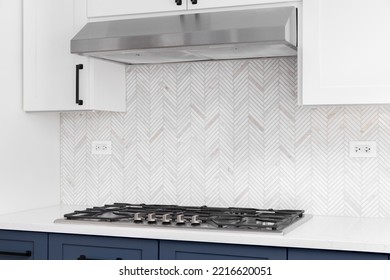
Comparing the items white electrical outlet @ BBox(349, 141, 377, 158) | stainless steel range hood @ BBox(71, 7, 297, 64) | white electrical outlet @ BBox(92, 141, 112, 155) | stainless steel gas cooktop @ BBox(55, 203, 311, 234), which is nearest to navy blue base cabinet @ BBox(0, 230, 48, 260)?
stainless steel gas cooktop @ BBox(55, 203, 311, 234)

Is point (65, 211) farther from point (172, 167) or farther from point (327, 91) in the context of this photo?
point (327, 91)

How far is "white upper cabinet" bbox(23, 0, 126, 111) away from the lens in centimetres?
296

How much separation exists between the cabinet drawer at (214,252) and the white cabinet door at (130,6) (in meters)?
1.06

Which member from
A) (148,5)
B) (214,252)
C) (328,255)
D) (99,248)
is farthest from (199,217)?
(148,5)

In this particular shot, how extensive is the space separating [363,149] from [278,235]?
76cm

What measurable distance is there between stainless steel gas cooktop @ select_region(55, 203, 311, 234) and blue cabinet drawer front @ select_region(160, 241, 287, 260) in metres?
0.07

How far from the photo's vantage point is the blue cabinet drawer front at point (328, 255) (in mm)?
2178

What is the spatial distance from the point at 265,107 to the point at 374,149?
1.79 ft

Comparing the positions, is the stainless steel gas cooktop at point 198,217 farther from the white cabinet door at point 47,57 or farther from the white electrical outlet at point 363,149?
the white cabinet door at point 47,57

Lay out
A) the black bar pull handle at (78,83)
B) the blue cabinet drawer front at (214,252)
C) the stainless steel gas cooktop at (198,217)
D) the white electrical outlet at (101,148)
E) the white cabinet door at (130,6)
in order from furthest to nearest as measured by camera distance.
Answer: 1. the white electrical outlet at (101,148)
2. the black bar pull handle at (78,83)
3. the white cabinet door at (130,6)
4. the stainless steel gas cooktop at (198,217)
5. the blue cabinet drawer front at (214,252)

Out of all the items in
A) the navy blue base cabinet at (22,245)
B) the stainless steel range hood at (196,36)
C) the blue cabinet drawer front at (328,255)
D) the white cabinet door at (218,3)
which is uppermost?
the white cabinet door at (218,3)

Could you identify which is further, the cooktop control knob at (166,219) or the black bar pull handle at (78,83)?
the black bar pull handle at (78,83)

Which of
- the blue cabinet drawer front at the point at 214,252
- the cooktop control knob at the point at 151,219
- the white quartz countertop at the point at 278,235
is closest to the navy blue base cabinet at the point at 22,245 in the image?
the white quartz countertop at the point at 278,235
